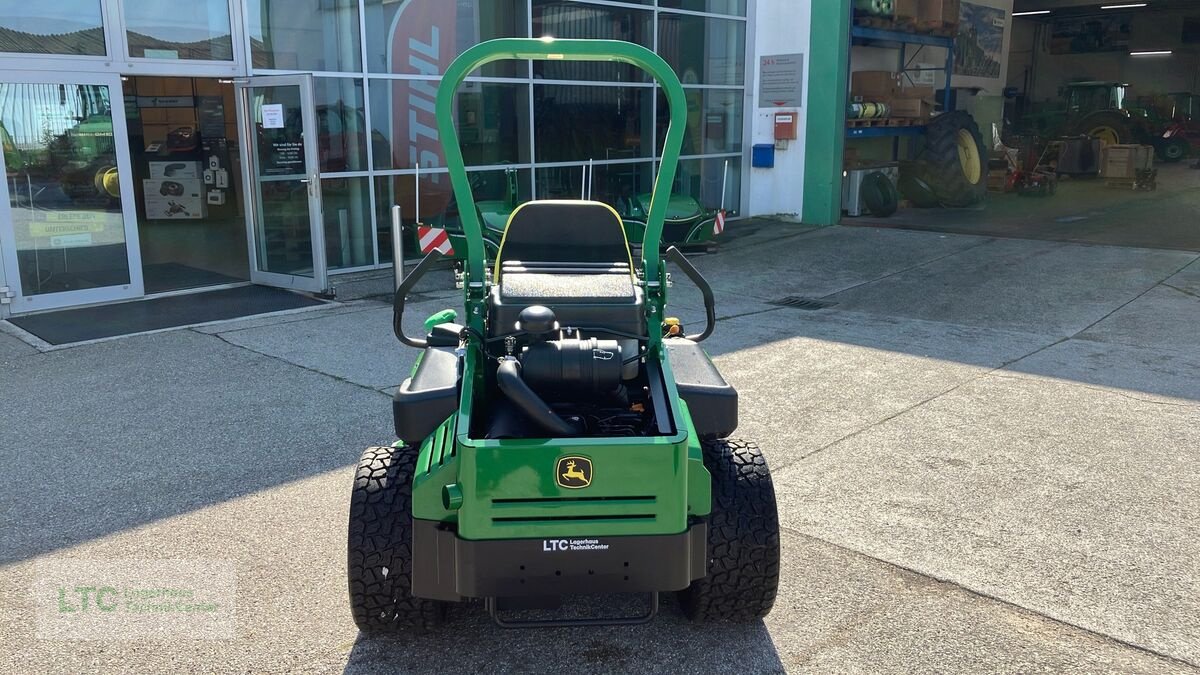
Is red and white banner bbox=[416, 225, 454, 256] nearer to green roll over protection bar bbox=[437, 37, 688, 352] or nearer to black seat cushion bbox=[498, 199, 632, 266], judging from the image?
black seat cushion bbox=[498, 199, 632, 266]

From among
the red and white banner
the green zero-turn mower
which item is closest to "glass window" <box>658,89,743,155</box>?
the red and white banner

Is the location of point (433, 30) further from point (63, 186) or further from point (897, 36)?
point (897, 36)

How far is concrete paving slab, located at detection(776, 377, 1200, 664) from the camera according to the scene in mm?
3393

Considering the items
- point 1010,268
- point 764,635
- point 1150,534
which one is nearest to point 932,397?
point 1150,534

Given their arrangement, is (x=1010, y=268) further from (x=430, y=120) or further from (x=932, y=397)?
(x=430, y=120)

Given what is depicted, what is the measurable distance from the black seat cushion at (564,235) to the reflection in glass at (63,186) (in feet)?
19.2

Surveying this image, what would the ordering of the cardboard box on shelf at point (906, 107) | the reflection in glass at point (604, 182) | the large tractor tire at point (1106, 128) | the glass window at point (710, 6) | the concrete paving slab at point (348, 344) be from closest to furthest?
the concrete paving slab at point (348, 344)
the reflection in glass at point (604, 182)
the glass window at point (710, 6)
the cardboard box on shelf at point (906, 107)
the large tractor tire at point (1106, 128)

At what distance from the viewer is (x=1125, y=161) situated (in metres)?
18.1

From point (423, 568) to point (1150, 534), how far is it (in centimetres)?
296

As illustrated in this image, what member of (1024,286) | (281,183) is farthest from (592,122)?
(1024,286)

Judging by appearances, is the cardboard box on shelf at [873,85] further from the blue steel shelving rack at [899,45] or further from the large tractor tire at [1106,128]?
the large tractor tire at [1106,128]

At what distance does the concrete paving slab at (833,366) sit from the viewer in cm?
520

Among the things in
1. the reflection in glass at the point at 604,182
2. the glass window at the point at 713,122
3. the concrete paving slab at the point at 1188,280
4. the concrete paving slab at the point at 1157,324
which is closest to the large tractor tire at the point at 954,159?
the glass window at the point at 713,122

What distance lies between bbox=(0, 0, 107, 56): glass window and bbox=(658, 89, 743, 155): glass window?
6.86m
